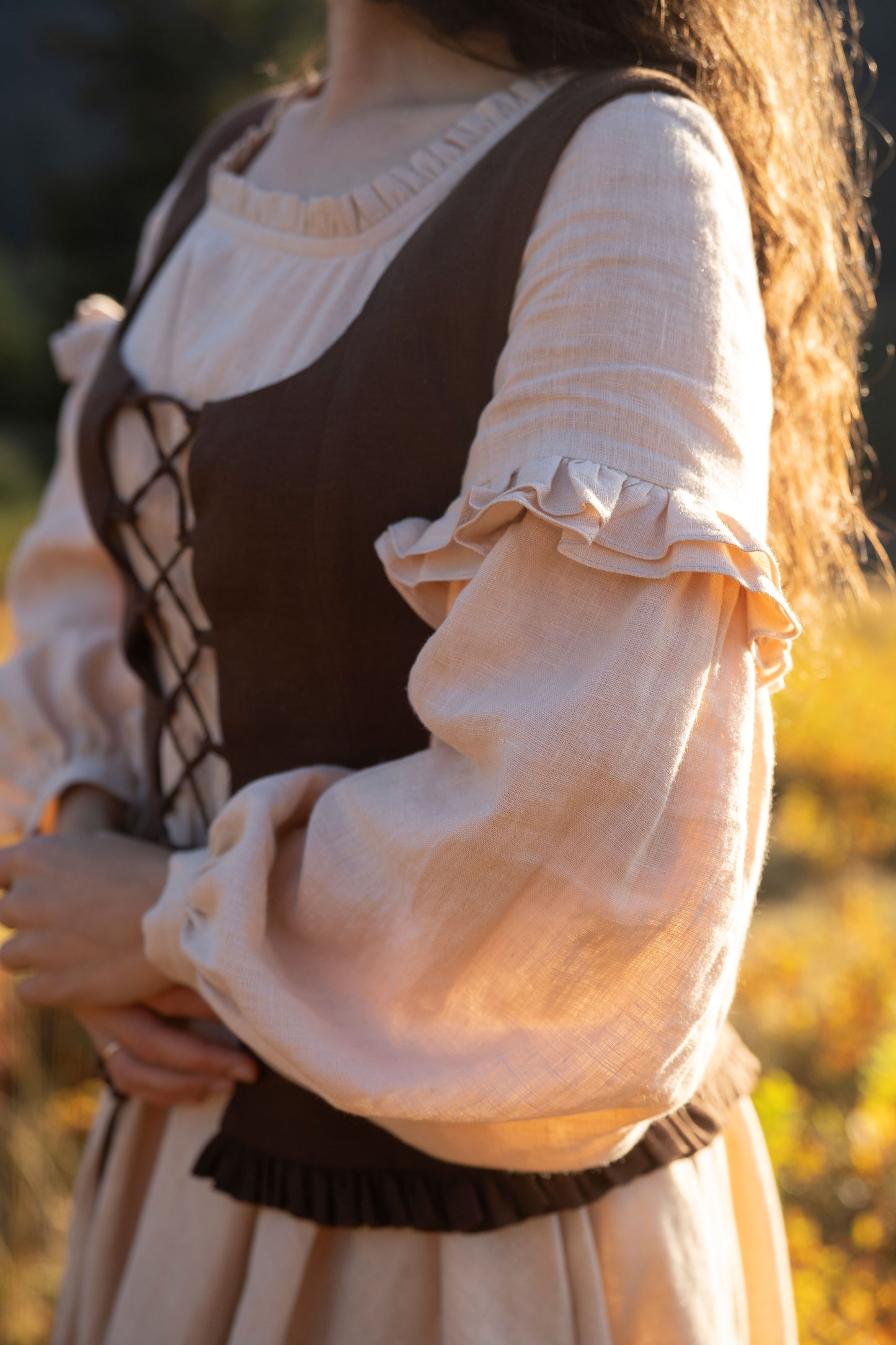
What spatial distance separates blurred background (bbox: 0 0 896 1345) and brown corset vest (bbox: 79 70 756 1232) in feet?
1.49

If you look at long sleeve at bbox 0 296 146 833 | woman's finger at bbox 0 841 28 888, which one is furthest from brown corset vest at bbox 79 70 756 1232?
long sleeve at bbox 0 296 146 833

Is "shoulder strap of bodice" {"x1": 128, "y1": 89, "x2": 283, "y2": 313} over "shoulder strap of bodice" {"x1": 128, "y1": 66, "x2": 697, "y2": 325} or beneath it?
beneath

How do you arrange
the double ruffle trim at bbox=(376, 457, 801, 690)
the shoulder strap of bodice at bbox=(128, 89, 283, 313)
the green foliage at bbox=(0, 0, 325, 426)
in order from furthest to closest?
the green foliage at bbox=(0, 0, 325, 426)
the shoulder strap of bodice at bbox=(128, 89, 283, 313)
the double ruffle trim at bbox=(376, 457, 801, 690)

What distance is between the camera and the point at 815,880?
13.3ft

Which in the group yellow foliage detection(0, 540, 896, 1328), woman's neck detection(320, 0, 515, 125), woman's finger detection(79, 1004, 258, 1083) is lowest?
yellow foliage detection(0, 540, 896, 1328)

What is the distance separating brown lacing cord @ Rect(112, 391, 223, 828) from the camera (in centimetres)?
108

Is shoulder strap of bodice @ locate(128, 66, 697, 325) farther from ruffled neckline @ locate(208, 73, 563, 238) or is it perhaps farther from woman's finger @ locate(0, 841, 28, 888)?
woman's finger @ locate(0, 841, 28, 888)

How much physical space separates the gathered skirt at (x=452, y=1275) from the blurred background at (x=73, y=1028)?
543 mm

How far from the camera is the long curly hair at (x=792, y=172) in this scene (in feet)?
3.12

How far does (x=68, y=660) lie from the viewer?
4.47 feet

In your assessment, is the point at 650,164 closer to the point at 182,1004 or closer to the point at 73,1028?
the point at 182,1004

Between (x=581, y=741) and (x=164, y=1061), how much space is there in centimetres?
57

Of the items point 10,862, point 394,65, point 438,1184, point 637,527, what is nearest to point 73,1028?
point 10,862

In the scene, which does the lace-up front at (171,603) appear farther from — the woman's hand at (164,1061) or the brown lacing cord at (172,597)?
the woman's hand at (164,1061)
